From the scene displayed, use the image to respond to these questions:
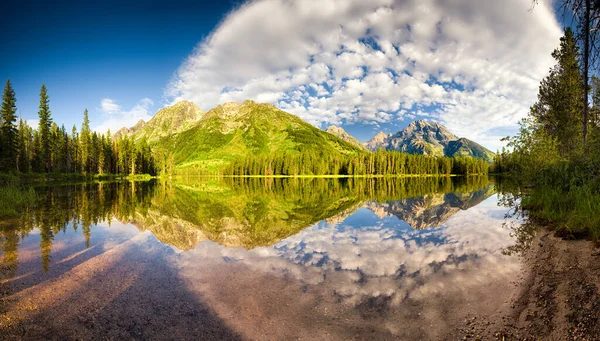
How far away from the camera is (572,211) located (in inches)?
536

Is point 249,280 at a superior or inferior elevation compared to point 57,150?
inferior

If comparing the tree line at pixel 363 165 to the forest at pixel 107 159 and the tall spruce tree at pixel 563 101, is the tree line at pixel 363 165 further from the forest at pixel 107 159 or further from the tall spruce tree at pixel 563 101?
the tall spruce tree at pixel 563 101

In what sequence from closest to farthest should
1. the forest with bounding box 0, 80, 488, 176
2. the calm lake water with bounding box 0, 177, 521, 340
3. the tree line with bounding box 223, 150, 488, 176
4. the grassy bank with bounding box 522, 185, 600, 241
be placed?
the calm lake water with bounding box 0, 177, 521, 340 < the grassy bank with bounding box 522, 185, 600, 241 < the forest with bounding box 0, 80, 488, 176 < the tree line with bounding box 223, 150, 488, 176

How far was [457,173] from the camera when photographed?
194625mm

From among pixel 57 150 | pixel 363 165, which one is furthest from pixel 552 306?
pixel 363 165

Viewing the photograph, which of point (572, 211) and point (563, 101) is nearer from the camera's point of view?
point (572, 211)

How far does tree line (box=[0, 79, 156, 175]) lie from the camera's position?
69125 millimetres

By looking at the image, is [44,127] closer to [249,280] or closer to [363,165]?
[249,280]

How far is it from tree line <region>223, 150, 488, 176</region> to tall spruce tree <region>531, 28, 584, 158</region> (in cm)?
12336

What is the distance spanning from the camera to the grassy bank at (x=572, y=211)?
36.9ft

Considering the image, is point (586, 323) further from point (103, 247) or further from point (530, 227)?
point (103, 247)

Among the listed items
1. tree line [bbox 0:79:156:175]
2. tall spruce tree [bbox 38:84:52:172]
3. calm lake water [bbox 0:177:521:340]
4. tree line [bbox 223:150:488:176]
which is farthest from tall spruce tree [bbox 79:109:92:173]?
calm lake water [bbox 0:177:521:340]

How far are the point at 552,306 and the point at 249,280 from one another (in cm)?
809

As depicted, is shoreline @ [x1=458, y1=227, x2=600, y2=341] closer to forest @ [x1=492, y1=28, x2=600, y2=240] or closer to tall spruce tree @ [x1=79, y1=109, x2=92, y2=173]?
forest @ [x1=492, y1=28, x2=600, y2=240]
